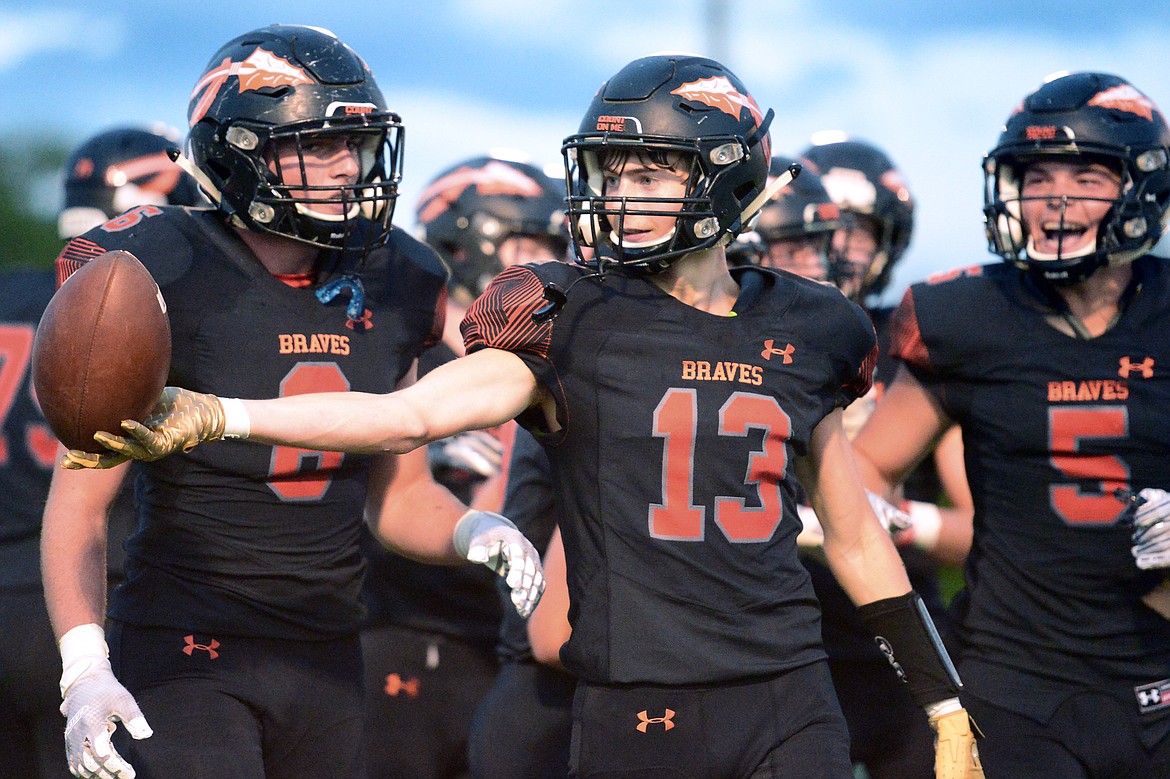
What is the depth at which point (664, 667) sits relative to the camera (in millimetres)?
3271

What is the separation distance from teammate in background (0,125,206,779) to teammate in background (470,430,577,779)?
1.26m

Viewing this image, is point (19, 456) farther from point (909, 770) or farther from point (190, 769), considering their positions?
point (909, 770)

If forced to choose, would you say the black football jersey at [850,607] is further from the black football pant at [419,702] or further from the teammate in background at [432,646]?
the black football pant at [419,702]

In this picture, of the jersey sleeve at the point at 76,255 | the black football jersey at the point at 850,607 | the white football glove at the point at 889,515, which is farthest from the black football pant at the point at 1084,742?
the jersey sleeve at the point at 76,255

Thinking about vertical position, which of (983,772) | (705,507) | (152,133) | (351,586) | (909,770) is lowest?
(909,770)

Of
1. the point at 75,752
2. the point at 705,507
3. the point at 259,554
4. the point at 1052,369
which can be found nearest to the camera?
the point at 75,752

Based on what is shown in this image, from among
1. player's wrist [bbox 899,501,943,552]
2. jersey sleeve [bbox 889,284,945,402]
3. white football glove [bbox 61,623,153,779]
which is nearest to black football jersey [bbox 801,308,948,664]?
player's wrist [bbox 899,501,943,552]

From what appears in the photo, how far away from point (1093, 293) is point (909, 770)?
159cm

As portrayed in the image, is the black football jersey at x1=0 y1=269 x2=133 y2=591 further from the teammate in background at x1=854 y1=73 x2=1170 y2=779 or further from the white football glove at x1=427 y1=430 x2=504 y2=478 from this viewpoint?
the teammate in background at x1=854 y1=73 x2=1170 y2=779

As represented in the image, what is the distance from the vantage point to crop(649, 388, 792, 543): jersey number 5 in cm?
334

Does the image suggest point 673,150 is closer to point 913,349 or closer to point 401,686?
point 913,349

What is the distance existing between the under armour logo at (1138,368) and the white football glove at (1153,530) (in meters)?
0.34

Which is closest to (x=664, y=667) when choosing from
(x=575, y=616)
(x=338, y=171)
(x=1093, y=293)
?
(x=575, y=616)

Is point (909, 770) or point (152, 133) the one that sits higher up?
point (152, 133)
